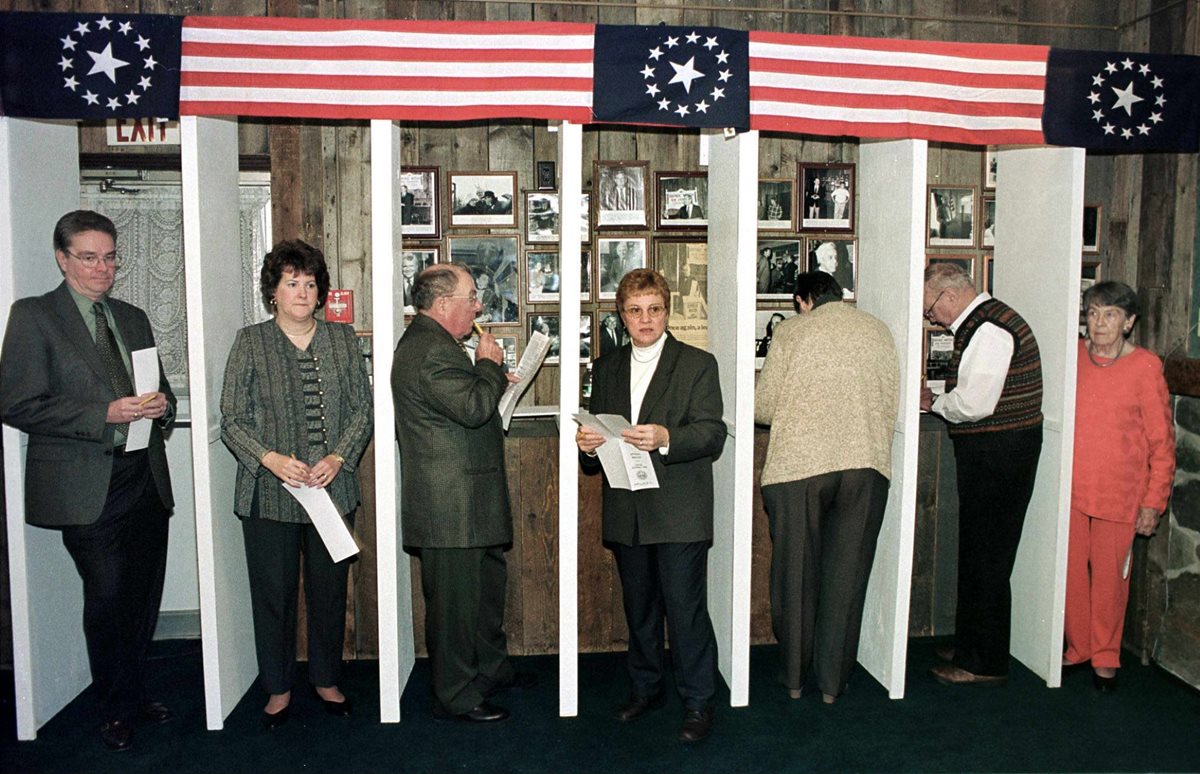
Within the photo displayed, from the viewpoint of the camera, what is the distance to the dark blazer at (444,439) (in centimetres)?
378

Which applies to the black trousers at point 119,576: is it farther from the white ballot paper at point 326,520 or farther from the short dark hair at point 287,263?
the short dark hair at point 287,263

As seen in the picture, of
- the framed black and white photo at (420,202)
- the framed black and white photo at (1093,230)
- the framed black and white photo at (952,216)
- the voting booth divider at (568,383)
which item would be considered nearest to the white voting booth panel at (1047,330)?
the voting booth divider at (568,383)

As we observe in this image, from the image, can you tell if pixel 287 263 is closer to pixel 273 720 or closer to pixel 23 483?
pixel 23 483

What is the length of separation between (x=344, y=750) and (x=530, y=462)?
1522 millimetres

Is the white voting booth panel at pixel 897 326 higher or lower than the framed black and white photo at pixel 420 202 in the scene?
lower

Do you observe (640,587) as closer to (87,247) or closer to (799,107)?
(799,107)

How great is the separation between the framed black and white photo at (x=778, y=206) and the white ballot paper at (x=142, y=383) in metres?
3.07

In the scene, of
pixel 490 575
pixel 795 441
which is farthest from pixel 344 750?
pixel 795 441

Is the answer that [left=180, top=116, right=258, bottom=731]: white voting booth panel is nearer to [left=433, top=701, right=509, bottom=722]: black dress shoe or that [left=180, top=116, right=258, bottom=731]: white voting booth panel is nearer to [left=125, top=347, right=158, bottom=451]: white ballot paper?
[left=125, top=347, right=158, bottom=451]: white ballot paper

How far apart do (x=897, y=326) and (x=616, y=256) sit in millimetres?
1543

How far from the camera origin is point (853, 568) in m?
4.16

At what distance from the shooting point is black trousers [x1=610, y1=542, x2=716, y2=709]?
Answer: 12.9 feet

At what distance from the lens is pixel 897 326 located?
427 cm

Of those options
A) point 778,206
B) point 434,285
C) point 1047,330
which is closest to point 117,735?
point 434,285
